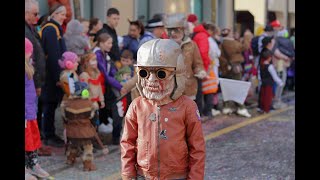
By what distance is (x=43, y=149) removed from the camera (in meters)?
7.69

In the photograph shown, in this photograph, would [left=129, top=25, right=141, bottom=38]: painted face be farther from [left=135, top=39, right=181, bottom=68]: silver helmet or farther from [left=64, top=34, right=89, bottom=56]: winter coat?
[left=135, top=39, right=181, bottom=68]: silver helmet

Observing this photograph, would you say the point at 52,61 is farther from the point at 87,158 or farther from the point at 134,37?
the point at 134,37

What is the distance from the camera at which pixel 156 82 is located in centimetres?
403

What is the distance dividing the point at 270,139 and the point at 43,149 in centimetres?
362

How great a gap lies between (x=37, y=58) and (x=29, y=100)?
1.05 metres

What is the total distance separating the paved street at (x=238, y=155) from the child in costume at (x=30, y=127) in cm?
35

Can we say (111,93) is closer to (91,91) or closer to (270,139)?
(91,91)

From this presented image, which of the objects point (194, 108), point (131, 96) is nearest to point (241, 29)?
point (131, 96)

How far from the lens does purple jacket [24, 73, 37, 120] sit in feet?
20.7

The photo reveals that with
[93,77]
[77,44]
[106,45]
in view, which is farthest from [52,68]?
[106,45]

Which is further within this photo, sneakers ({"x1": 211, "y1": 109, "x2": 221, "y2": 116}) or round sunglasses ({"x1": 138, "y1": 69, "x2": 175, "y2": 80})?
sneakers ({"x1": 211, "y1": 109, "x2": 221, "y2": 116})

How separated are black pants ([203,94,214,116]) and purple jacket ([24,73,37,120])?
4.84 meters

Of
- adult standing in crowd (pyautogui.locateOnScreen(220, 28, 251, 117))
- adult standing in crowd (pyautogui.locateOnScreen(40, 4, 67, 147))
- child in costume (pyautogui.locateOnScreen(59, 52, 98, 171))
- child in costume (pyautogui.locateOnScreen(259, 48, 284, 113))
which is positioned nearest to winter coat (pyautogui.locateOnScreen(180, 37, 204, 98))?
adult standing in crowd (pyautogui.locateOnScreen(40, 4, 67, 147))

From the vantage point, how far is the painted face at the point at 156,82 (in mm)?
4023
